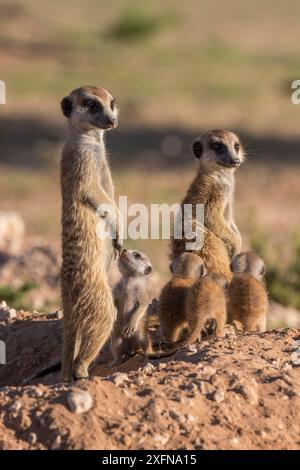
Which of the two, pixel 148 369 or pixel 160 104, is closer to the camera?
pixel 148 369

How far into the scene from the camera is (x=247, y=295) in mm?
6555

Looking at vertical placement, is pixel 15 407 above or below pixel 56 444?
above

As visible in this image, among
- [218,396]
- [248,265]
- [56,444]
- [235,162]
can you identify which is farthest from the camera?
[235,162]

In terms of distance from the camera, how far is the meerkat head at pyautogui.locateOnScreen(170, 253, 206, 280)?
647 cm

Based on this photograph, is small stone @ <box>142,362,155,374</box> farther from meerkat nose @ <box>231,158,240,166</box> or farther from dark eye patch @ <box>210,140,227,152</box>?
dark eye patch @ <box>210,140,227,152</box>

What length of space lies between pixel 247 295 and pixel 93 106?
1.53 m

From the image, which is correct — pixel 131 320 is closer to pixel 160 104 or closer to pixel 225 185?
pixel 225 185

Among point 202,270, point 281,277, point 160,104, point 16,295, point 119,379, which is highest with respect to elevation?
point 160,104

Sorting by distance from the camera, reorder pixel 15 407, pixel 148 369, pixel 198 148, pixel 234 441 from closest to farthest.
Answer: pixel 234 441 → pixel 15 407 → pixel 148 369 → pixel 198 148

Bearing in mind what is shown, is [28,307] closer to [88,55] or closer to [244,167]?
[244,167]

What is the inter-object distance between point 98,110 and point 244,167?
1184 cm

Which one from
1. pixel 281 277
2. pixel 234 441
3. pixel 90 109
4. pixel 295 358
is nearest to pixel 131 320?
pixel 295 358

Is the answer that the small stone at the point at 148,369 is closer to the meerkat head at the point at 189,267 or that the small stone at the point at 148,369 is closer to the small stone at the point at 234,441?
the small stone at the point at 234,441

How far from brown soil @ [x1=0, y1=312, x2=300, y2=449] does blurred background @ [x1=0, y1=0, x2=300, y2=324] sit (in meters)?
3.87
